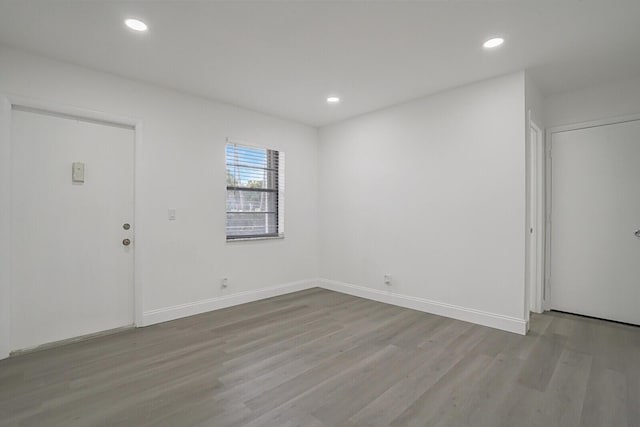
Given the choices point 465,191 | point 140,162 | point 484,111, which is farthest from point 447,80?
point 140,162

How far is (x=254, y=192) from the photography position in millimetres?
4480

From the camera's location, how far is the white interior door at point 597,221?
337 cm

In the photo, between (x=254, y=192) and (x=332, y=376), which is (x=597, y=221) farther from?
(x=254, y=192)

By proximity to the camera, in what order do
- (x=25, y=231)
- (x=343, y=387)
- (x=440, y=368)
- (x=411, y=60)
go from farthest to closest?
(x=411, y=60) < (x=25, y=231) < (x=440, y=368) < (x=343, y=387)

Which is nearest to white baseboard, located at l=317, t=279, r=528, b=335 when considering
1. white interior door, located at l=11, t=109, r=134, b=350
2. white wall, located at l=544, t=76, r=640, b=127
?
white wall, located at l=544, t=76, r=640, b=127

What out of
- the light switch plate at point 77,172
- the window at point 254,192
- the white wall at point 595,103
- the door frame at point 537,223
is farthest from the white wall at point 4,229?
the white wall at point 595,103

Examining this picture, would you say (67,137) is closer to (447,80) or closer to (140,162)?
(140,162)

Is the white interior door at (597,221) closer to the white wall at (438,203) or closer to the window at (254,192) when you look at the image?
the white wall at (438,203)

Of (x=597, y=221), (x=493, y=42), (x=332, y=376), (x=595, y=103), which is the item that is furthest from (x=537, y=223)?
(x=332, y=376)

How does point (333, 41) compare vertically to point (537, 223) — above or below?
above

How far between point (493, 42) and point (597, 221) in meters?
2.42

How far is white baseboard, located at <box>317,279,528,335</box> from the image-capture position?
3.19 m

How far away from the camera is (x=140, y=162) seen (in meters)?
3.37

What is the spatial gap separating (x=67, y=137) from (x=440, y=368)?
12.6 feet
